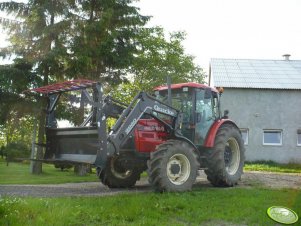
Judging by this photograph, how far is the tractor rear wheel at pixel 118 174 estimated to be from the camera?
38.5 ft

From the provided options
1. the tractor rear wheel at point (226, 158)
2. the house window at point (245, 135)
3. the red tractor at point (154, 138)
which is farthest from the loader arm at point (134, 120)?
the house window at point (245, 135)

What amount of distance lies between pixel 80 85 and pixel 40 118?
9503 mm

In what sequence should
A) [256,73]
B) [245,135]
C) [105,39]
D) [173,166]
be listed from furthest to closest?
1. [256,73]
2. [245,135]
3. [105,39]
4. [173,166]

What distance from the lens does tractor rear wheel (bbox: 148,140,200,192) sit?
32.2ft

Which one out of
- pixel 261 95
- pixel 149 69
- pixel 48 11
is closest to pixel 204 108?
pixel 48 11

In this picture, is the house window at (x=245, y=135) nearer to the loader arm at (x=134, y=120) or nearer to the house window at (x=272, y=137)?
the house window at (x=272, y=137)

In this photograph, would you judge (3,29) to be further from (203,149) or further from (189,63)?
(189,63)

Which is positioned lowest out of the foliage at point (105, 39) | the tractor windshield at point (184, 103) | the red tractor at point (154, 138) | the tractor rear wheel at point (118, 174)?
the tractor rear wheel at point (118, 174)

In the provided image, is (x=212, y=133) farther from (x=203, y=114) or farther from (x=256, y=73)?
(x=256, y=73)

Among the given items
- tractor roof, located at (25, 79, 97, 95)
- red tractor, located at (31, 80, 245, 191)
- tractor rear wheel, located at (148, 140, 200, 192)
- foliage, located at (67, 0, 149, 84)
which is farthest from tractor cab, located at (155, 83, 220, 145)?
foliage, located at (67, 0, 149, 84)

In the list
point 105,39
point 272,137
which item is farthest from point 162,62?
point 105,39

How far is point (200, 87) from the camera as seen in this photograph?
11938 mm

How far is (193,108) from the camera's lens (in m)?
11.8

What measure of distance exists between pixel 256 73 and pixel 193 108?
21449 millimetres
